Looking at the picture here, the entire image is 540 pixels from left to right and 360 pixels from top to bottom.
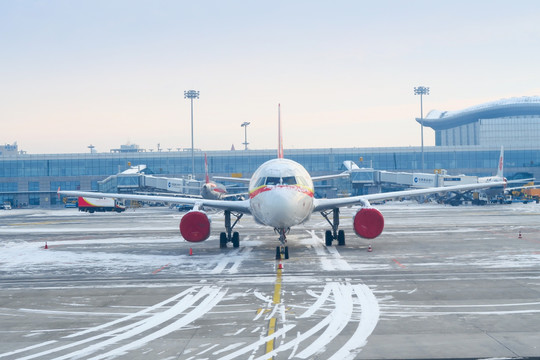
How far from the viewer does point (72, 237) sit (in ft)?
139

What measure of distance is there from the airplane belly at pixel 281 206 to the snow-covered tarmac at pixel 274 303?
1925 mm

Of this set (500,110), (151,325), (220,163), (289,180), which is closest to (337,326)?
(151,325)

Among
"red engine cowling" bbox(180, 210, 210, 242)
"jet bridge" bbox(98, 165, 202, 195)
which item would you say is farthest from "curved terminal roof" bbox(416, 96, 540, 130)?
"red engine cowling" bbox(180, 210, 210, 242)

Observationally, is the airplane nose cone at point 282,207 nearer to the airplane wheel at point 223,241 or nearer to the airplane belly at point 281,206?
the airplane belly at point 281,206

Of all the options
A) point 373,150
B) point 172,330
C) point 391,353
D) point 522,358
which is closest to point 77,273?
point 172,330

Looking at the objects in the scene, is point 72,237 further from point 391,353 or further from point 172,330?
point 391,353

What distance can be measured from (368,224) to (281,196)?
5265mm

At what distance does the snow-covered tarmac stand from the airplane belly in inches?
75.8

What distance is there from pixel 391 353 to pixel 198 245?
24183mm

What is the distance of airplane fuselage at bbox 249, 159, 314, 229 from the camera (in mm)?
26391

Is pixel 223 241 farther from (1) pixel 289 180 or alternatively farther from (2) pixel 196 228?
(1) pixel 289 180

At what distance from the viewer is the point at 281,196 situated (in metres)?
26.4

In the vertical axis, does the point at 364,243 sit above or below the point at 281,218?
below

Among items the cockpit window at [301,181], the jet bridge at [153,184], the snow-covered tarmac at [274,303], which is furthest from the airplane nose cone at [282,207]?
the jet bridge at [153,184]
